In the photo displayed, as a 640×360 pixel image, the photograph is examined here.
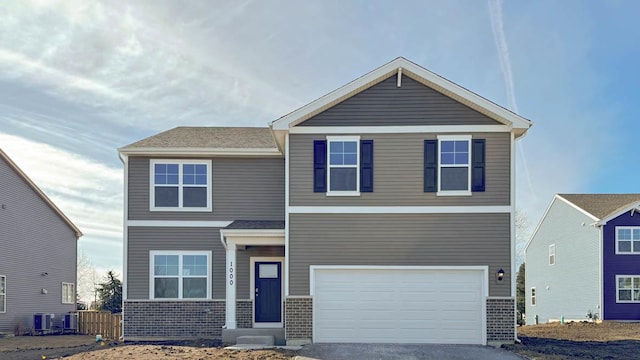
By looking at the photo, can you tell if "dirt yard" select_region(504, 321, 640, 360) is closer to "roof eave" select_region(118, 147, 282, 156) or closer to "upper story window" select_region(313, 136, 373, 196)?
"upper story window" select_region(313, 136, 373, 196)

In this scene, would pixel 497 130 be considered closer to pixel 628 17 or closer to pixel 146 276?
pixel 628 17

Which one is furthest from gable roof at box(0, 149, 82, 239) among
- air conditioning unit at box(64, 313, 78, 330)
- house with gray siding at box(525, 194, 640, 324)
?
house with gray siding at box(525, 194, 640, 324)

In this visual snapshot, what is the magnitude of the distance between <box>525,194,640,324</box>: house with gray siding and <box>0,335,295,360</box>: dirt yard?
17893 mm

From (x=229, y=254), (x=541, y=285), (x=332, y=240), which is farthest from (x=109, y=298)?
(x=541, y=285)

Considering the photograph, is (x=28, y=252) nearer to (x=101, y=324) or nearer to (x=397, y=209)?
(x=101, y=324)

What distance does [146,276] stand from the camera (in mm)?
16375

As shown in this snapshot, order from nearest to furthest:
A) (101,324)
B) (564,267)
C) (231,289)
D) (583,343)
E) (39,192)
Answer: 1. (231,289)
2. (583,343)
3. (101,324)
4. (39,192)
5. (564,267)

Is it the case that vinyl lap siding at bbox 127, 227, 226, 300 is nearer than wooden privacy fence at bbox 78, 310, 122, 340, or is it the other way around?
vinyl lap siding at bbox 127, 227, 226, 300

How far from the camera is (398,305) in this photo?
14453mm

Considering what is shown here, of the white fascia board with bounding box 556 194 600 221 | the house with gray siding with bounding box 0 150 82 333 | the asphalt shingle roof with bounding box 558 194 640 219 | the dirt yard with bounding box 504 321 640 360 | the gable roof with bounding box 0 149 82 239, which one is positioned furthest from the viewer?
the asphalt shingle roof with bounding box 558 194 640 219

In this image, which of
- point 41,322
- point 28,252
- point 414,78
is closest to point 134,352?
point 414,78

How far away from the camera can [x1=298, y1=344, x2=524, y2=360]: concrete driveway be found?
41.4ft

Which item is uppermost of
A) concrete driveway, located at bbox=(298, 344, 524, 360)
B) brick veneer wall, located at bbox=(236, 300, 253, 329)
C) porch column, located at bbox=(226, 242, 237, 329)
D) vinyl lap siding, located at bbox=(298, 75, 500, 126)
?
vinyl lap siding, located at bbox=(298, 75, 500, 126)

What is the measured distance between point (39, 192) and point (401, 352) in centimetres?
1689
